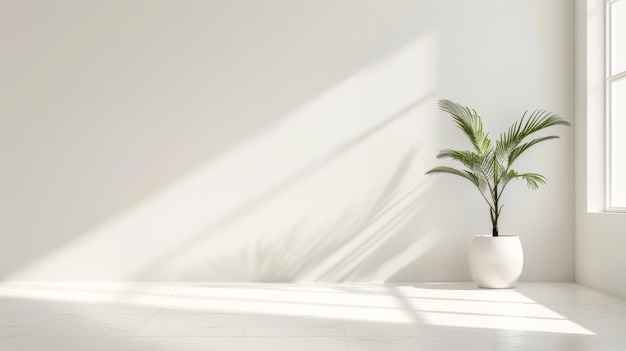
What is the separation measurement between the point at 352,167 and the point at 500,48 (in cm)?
181

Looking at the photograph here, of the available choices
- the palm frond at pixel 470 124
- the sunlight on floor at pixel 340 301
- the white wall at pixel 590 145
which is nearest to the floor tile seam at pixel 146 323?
the sunlight on floor at pixel 340 301

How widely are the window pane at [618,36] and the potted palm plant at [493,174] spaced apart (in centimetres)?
66

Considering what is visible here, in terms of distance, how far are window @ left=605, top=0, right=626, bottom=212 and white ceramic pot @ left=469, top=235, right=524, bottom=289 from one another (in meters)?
0.94

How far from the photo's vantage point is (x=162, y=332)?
14.5 feet

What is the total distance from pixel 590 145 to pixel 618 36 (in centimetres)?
98

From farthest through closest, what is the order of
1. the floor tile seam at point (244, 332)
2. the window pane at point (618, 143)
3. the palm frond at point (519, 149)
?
the palm frond at point (519, 149)
the window pane at point (618, 143)
the floor tile seam at point (244, 332)

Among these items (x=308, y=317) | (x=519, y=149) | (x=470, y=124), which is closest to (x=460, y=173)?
(x=470, y=124)

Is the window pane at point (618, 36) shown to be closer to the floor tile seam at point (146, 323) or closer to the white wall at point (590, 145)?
the white wall at point (590, 145)

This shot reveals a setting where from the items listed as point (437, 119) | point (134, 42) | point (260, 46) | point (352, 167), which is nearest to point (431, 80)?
→ point (437, 119)

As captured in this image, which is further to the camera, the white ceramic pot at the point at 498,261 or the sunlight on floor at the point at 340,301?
the white ceramic pot at the point at 498,261

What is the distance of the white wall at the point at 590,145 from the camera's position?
6.52 m

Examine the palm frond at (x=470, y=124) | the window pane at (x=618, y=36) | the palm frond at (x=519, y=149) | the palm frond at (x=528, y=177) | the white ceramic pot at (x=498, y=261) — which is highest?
the window pane at (x=618, y=36)

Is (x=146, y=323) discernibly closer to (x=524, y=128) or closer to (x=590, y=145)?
(x=524, y=128)

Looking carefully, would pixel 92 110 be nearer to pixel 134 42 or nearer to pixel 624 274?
pixel 134 42
